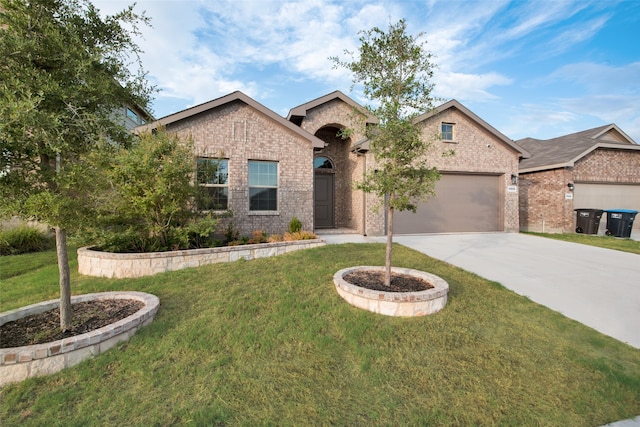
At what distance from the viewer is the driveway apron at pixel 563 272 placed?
3875 millimetres

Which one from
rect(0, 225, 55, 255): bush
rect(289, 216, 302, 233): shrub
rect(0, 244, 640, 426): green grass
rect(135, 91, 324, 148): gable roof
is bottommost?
rect(0, 244, 640, 426): green grass

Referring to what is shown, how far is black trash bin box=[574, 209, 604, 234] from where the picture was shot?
11508 millimetres

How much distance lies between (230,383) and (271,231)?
663 cm

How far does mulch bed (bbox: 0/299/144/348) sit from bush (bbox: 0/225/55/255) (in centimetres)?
600

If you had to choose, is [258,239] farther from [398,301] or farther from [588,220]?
[588,220]

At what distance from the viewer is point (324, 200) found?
11945 mm

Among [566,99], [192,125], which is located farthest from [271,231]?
[566,99]

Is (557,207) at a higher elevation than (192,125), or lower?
lower

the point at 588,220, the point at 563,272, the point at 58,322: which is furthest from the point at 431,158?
the point at 58,322

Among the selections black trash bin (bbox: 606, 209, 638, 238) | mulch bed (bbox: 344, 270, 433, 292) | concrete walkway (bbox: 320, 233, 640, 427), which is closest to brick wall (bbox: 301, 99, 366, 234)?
concrete walkway (bbox: 320, 233, 640, 427)

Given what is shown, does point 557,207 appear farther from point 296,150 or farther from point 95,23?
point 95,23

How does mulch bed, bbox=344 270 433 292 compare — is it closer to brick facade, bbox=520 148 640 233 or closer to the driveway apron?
the driveway apron

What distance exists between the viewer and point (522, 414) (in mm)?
2150

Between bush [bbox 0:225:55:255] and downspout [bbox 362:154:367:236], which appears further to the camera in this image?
downspout [bbox 362:154:367:236]
